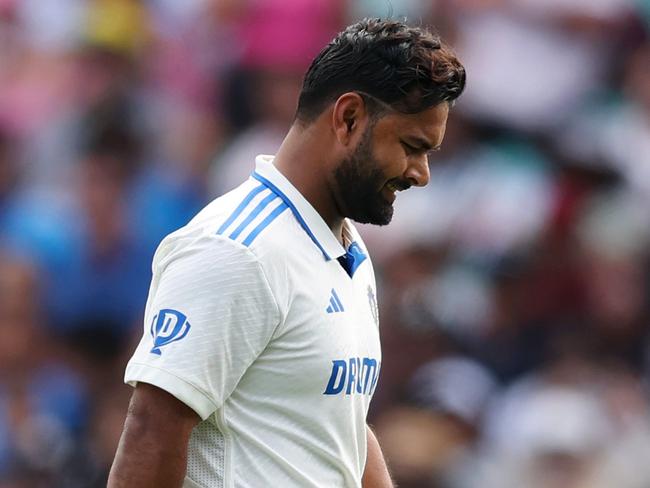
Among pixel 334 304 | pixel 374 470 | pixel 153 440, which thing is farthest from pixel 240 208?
pixel 374 470

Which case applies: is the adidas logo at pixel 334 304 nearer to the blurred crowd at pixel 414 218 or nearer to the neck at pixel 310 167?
the neck at pixel 310 167

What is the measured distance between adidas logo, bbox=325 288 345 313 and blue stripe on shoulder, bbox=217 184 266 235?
28cm

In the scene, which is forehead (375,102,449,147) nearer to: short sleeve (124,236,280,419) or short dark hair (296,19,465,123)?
short dark hair (296,19,465,123)

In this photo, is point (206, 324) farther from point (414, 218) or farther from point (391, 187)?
point (414, 218)

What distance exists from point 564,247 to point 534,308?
14.4 inches

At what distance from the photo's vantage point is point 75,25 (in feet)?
27.8

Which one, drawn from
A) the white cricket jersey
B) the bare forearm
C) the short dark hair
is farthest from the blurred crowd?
the short dark hair

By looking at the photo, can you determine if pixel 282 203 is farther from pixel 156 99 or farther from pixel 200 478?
pixel 156 99

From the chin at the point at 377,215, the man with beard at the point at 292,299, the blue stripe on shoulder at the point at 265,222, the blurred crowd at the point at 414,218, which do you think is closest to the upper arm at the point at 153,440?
the man with beard at the point at 292,299

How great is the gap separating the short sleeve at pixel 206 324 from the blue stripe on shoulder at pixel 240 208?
4cm

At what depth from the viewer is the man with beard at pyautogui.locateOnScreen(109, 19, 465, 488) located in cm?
287

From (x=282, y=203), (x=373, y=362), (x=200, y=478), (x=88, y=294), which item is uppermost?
(x=282, y=203)

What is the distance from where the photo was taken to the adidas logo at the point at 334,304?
3078mm

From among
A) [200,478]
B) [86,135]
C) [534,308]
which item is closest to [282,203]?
[200,478]
